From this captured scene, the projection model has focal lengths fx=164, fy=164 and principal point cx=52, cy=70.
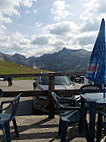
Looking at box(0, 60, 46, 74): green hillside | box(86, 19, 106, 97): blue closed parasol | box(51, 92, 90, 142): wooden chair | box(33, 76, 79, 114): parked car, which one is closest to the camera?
box(51, 92, 90, 142): wooden chair

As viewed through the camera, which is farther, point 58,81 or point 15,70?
point 15,70

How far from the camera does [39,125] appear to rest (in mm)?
4652

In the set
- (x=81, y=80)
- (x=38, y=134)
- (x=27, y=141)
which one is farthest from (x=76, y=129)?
(x=81, y=80)

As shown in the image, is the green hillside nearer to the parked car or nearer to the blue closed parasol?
the parked car

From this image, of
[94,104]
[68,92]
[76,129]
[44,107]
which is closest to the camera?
[94,104]

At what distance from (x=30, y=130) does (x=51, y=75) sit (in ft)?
5.59

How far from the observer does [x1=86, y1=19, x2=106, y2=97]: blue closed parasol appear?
149 inches

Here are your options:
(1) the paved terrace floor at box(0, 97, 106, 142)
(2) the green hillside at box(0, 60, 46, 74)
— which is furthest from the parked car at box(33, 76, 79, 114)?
(2) the green hillside at box(0, 60, 46, 74)

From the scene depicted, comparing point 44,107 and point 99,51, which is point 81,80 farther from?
point 99,51

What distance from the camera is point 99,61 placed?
151 inches

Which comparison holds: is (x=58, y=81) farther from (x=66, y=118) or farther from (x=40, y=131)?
(x=66, y=118)

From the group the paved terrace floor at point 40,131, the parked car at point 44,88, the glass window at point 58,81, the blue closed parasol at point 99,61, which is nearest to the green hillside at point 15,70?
the glass window at point 58,81

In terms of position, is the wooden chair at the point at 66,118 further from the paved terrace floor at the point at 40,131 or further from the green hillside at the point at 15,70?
the green hillside at the point at 15,70

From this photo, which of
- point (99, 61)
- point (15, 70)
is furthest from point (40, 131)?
point (15, 70)
